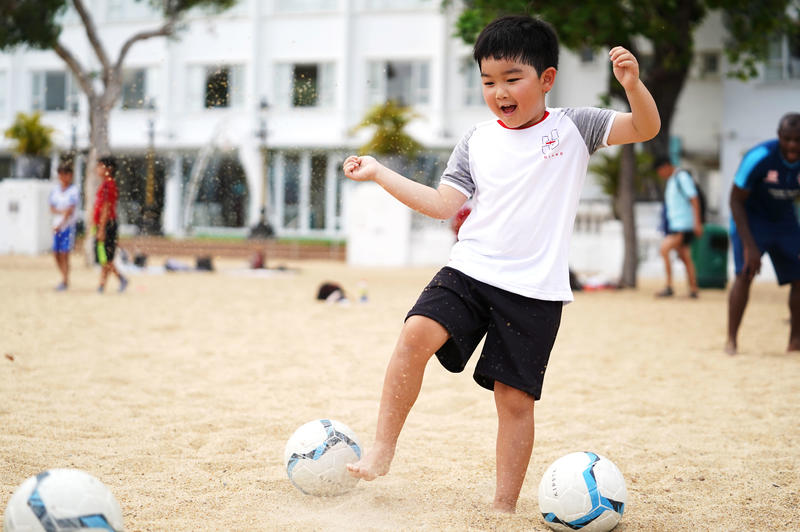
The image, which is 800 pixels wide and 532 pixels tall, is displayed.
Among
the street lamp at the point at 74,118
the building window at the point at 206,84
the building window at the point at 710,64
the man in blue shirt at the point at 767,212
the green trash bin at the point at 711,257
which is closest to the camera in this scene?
the man in blue shirt at the point at 767,212

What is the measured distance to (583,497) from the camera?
2928 millimetres

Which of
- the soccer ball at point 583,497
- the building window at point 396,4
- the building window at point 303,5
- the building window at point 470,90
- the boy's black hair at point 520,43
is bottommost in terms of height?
the soccer ball at point 583,497

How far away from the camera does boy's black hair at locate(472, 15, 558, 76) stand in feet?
9.58

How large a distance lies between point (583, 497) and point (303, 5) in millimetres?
31088

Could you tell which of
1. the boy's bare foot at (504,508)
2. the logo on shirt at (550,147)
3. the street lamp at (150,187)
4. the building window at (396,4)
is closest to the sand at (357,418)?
the boy's bare foot at (504,508)

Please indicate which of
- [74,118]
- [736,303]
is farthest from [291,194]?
[736,303]

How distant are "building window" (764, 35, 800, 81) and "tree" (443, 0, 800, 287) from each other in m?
6.04

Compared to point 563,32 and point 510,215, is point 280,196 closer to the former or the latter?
point 563,32

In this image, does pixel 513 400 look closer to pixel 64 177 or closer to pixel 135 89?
pixel 64 177

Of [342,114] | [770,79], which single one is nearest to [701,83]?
[770,79]

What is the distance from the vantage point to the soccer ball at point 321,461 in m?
3.25

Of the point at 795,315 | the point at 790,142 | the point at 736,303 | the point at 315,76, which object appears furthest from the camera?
the point at 315,76

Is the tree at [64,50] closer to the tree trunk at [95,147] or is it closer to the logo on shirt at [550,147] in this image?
the tree trunk at [95,147]

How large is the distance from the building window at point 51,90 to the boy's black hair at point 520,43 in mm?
34703
